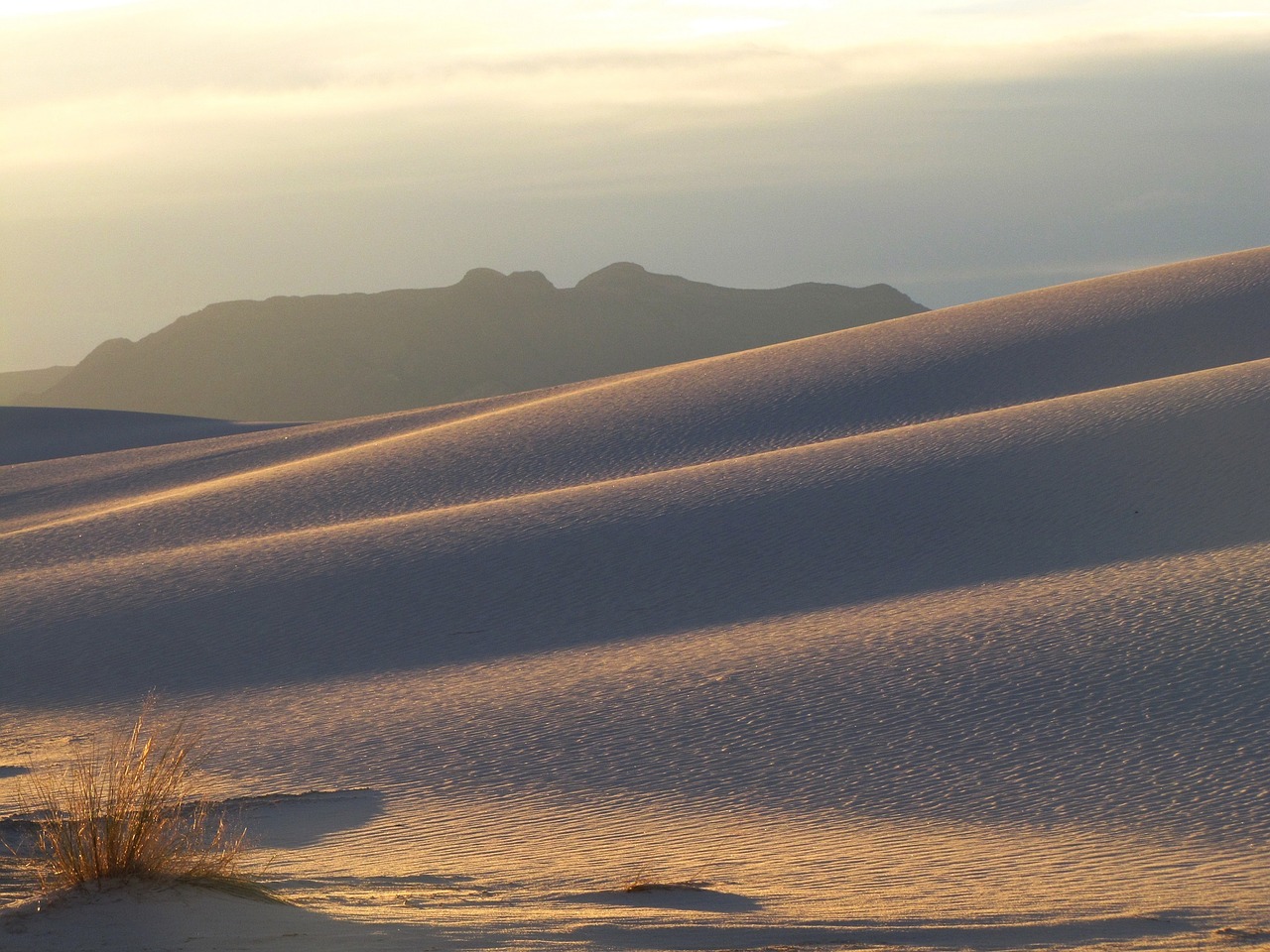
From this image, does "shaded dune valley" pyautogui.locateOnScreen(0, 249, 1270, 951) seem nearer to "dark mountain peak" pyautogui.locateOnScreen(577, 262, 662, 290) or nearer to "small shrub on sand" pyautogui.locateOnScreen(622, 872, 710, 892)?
"small shrub on sand" pyautogui.locateOnScreen(622, 872, 710, 892)

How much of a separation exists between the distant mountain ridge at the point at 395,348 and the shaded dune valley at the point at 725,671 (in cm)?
7217

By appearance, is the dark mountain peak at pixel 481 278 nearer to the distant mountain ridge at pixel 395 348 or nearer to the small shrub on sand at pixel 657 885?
the distant mountain ridge at pixel 395 348

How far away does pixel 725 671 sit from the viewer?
9.57m

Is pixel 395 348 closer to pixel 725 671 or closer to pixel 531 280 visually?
pixel 531 280

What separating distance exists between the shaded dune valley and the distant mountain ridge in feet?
237

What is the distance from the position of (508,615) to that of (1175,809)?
6990 millimetres

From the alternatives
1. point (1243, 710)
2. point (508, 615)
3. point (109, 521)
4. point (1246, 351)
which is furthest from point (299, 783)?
point (1246, 351)

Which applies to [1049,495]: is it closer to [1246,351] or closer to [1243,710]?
[1243,710]

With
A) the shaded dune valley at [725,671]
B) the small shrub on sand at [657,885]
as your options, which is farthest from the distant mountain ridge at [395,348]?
the small shrub on sand at [657,885]

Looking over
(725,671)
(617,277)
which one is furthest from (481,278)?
(725,671)

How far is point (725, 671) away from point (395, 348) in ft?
299

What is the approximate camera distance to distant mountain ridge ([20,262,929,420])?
306 feet

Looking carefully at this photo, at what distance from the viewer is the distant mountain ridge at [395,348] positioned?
93.2m

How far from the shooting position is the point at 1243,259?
89.1 ft
